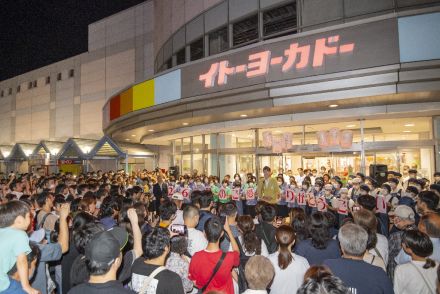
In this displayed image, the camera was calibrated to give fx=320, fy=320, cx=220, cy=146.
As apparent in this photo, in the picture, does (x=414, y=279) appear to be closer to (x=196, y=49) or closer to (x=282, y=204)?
(x=282, y=204)

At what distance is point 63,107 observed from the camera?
3897 cm

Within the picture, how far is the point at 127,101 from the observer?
57.9 feet

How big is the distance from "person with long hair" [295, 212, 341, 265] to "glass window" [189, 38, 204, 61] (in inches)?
595

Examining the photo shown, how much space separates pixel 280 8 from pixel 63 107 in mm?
32742

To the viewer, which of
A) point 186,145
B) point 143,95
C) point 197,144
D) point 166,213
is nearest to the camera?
point 166,213

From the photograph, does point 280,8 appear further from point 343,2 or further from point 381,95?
point 381,95

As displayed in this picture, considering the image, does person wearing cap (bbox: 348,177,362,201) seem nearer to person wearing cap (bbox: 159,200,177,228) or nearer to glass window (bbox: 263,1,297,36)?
person wearing cap (bbox: 159,200,177,228)

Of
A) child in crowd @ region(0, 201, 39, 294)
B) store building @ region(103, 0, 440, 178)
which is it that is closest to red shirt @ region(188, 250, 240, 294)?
child in crowd @ region(0, 201, 39, 294)

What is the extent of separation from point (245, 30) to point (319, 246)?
13.4 meters

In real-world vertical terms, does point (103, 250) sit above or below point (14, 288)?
above

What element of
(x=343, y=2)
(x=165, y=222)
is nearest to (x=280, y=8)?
(x=343, y=2)

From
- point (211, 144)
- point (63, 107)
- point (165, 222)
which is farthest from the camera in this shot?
point (63, 107)

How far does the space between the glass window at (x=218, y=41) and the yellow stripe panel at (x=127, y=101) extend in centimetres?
498

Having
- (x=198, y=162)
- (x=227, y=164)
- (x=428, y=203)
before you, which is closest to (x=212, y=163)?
(x=227, y=164)
